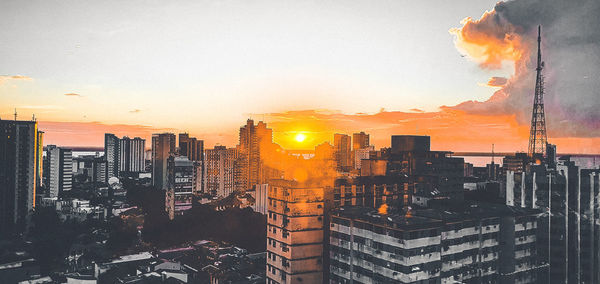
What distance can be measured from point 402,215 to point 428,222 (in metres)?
1.14

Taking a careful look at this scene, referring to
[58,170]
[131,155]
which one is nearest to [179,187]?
[58,170]

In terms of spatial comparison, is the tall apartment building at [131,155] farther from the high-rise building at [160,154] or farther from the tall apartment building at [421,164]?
the tall apartment building at [421,164]

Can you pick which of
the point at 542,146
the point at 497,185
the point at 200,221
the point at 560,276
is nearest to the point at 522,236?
the point at 560,276

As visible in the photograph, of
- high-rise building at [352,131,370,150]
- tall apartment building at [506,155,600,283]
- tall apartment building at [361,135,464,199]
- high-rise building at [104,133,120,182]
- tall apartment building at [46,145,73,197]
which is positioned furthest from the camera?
high-rise building at [104,133,120,182]

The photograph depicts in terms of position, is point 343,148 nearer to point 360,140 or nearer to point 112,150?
point 360,140

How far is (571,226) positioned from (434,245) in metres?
6.22

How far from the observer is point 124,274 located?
61.6 ft

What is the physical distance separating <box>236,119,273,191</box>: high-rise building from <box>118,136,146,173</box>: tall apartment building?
3585 centimetres

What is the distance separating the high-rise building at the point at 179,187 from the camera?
→ 3816 cm

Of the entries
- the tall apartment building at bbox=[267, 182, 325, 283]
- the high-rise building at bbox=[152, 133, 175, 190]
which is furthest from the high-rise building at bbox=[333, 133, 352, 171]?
the tall apartment building at bbox=[267, 182, 325, 283]

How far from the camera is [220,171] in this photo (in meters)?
53.2

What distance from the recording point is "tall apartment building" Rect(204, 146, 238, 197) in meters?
52.3

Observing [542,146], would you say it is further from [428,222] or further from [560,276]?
[428,222]

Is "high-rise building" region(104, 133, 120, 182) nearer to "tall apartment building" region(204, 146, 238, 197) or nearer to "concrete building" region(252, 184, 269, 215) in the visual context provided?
"tall apartment building" region(204, 146, 238, 197)
